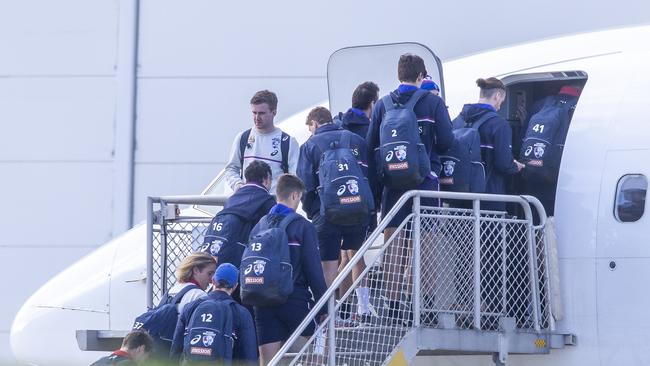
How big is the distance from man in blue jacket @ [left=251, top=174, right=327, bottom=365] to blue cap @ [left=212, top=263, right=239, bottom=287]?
0.29 m

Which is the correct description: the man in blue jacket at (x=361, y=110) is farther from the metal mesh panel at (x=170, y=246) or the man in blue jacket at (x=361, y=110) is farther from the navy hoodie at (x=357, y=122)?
the metal mesh panel at (x=170, y=246)

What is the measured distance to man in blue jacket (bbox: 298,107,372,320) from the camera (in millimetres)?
8984

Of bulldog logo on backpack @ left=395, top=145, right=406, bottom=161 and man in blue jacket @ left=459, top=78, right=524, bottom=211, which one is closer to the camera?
bulldog logo on backpack @ left=395, top=145, right=406, bottom=161

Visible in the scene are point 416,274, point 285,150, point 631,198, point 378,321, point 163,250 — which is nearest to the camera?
point 416,274

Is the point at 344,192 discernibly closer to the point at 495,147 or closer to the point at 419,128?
the point at 419,128

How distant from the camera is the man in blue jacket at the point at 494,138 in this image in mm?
9227

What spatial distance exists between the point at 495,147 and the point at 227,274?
88.4 inches

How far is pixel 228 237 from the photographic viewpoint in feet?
29.7

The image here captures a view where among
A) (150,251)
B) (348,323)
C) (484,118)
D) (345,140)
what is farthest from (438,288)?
(150,251)

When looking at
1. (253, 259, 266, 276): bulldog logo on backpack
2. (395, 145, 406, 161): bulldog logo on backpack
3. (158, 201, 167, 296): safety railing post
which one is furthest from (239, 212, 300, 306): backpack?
(158, 201, 167, 296): safety railing post

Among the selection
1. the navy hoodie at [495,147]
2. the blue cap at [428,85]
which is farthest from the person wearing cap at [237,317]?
the navy hoodie at [495,147]

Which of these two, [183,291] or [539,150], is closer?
[183,291]

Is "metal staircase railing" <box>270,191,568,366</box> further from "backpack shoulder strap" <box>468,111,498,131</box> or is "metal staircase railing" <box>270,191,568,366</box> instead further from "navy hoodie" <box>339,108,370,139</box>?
"navy hoodie" <box>339,108,370,139</box>

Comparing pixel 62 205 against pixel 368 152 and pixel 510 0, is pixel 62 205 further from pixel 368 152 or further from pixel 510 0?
pixel 368 152
